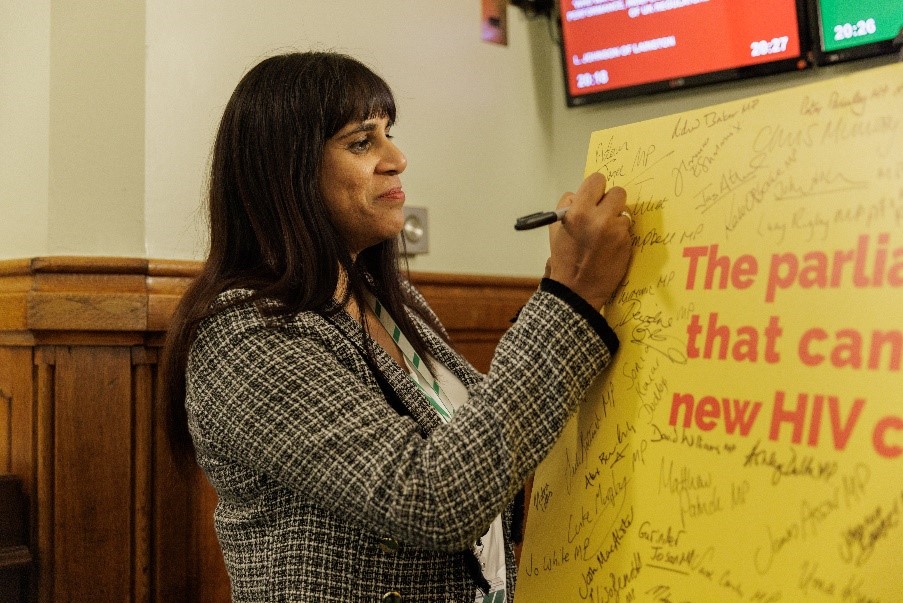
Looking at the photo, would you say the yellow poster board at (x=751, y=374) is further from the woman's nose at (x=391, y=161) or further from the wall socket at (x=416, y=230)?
the wall socket at (x=416, y=230)

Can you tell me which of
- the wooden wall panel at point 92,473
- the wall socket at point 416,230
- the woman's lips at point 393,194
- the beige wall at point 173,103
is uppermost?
the beige wall at point 173,103

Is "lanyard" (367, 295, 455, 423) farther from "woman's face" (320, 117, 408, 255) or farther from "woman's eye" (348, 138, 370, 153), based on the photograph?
"woman's eye" (348, 138, 370, 153)

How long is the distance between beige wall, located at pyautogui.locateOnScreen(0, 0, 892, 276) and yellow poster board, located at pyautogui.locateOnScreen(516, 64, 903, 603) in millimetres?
1059

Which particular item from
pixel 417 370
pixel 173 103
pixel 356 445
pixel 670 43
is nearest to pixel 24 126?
pixel 173 103

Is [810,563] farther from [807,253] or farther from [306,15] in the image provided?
[306,15]

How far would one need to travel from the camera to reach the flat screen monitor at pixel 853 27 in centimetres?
195

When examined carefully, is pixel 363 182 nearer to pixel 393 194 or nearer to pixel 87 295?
pixel 393 194

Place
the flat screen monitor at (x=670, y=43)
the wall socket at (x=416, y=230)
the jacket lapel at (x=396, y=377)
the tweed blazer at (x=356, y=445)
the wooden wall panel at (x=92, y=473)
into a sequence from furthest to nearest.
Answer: the wall socket at (x=416, y=230)
the flat screen monitor at (x=670, y=43)
the wooden wall panel at (x=92, y=473)
the jacket lapel at (x=396, y=377)
the tweed blazer at (x=356, y=445)

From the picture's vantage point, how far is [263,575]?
1139 millimetres

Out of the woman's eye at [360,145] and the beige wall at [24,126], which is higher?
the beige wall at [24,126]

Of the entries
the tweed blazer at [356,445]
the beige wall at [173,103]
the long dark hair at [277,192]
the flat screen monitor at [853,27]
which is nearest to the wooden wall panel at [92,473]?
the beige wall at [173,103]

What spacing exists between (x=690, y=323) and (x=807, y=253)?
151mm

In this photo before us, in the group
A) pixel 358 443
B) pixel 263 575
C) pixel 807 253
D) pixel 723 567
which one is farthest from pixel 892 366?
pixel 263 575

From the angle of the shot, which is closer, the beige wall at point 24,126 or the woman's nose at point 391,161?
the woman's nose at point 391,161
